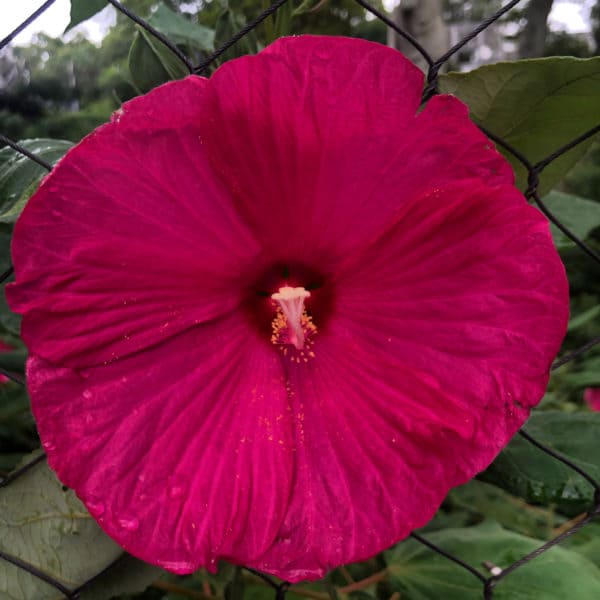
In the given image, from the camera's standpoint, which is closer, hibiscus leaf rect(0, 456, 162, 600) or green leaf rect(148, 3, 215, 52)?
hibiscus leaf rect(0, 456, 162, 600)

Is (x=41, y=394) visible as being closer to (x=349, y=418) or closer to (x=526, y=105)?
(x=349, y=418)

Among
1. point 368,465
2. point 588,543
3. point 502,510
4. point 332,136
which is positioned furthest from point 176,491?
point 502,510

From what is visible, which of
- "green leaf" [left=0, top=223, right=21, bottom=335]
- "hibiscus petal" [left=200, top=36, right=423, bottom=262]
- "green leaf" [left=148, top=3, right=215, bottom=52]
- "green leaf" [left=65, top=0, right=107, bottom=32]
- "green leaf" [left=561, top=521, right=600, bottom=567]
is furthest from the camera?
"green leaf" [left=561, top=521, right=600, bottom=567]

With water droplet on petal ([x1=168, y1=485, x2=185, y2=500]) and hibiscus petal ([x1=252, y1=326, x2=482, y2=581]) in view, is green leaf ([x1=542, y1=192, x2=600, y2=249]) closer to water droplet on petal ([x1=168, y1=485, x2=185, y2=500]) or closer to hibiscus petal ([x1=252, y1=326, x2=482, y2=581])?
hibiscus petal ([x1=252, y1=326, x2=482, y2=581])

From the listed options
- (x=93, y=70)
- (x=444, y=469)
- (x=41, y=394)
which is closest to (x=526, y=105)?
(x=444, y=469)

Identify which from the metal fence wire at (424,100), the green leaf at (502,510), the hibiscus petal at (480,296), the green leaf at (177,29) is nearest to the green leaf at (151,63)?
the metal fence wire at (424,100)

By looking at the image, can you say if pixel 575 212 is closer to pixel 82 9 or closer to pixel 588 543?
pixel 588 543

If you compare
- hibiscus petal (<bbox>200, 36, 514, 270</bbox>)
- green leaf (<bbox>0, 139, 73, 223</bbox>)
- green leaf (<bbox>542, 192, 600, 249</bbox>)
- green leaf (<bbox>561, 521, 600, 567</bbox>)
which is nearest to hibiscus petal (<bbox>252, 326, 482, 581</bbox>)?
hibiscus petal (<bbox>200, 36, 514, 270</bbox>)
